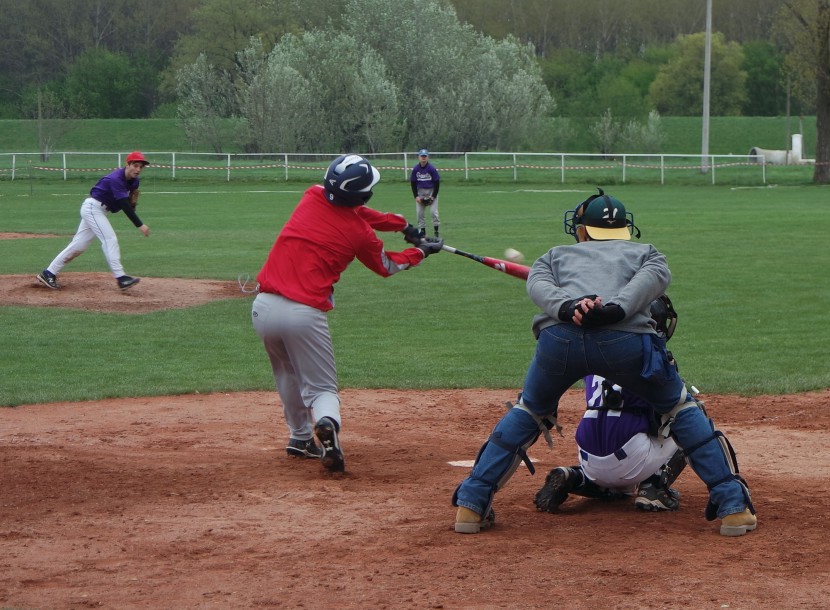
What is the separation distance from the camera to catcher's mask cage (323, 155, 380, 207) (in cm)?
725

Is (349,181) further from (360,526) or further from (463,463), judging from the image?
(360,526)

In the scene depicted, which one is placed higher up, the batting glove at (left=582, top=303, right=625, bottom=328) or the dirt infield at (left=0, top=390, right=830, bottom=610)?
the batting glove at (left=582, top=303, right=625, bottom=328)

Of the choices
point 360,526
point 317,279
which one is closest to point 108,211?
point 317,279

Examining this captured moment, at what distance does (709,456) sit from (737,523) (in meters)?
0.35

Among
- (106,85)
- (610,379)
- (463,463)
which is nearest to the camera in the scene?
(610,379)

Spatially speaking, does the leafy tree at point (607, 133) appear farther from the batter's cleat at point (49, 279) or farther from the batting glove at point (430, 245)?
the batting glove at point (430, 245)

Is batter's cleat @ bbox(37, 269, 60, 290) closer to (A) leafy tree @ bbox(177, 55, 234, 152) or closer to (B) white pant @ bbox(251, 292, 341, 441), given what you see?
(B) white pant @ bbox(251, 292, 341, 441)

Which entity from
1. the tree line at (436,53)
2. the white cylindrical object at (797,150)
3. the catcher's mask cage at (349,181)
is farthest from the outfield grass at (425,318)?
the white cylindrical object at (797,150)

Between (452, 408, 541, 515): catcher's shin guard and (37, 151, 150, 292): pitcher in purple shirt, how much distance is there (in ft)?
35.3

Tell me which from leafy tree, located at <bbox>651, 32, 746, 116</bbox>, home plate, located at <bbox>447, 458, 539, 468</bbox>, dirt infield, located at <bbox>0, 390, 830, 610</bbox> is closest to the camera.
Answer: dirt infield, located at <bbox>0, 390, 830, 610</bbox>

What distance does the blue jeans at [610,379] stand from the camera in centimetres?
547

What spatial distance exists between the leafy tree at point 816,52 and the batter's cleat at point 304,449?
4581 cm

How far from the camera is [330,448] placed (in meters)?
7.22

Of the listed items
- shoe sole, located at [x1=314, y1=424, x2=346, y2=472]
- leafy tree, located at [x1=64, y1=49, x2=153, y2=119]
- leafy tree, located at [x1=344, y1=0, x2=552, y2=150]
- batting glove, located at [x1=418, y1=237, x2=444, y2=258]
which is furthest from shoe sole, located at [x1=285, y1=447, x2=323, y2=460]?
leafy tree, located at [x1=64, y1=49, x2=153, y2=119]
